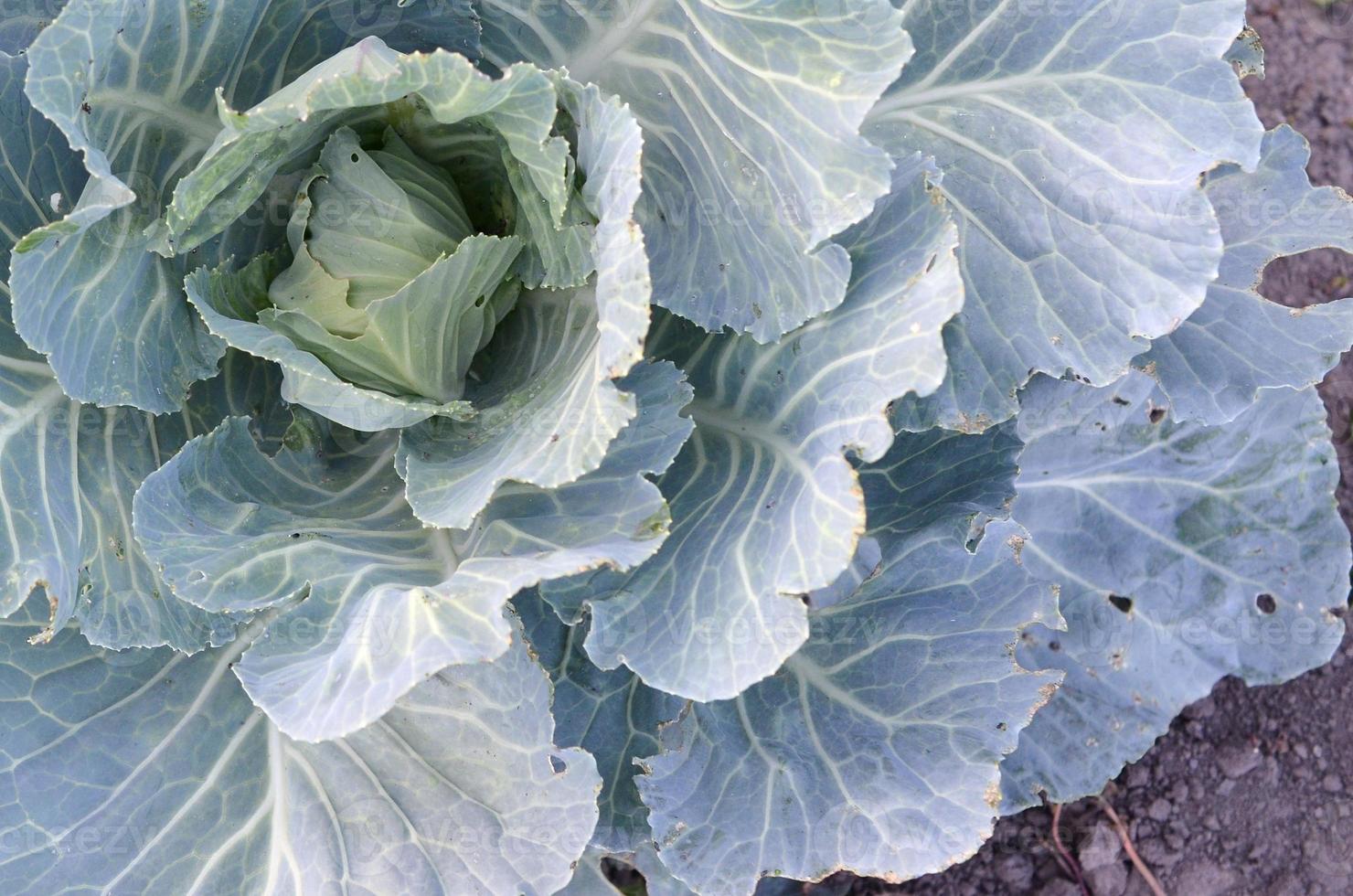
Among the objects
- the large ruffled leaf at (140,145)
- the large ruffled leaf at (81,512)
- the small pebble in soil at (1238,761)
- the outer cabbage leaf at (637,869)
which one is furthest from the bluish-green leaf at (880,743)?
the small pebble in soil at (1238,761)

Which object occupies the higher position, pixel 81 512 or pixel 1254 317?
pixel 81 512

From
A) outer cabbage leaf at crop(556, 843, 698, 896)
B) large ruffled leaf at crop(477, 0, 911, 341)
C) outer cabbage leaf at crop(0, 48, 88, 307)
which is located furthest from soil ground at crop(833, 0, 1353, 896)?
outer cabbage leaf at crop(0, 48, 88, 307)

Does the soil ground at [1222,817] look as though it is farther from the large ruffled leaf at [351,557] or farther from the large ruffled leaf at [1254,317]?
the large ruffled leaf at [351,557]

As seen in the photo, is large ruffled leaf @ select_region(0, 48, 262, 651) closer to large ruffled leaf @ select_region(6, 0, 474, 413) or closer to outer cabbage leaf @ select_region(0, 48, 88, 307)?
outer cabbage leaf @ select_region(0, 48, 88, 307)

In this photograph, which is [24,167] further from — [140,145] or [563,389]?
[563,389]

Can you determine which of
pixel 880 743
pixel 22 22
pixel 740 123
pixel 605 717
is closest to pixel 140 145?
pixel 22 22

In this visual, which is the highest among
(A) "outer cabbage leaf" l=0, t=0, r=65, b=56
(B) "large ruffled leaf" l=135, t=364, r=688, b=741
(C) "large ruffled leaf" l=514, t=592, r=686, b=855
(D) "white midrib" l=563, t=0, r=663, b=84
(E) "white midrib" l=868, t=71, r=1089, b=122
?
(A) "outer cabbage leaf" l=0, t=0, r=65, b=56
